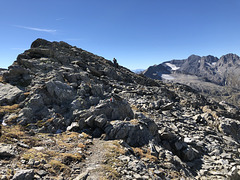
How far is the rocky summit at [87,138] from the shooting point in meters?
11.1

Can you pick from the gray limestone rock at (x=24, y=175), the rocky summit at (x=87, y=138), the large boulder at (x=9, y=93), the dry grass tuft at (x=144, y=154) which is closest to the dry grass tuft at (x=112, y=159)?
the rocky summit at (x=87, y=138)

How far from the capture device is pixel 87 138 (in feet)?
56.1

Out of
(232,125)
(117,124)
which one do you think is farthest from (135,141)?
(232,125)

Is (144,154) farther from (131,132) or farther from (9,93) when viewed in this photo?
(9,93)

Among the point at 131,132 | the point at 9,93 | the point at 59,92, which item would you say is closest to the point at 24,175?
the point at 131,132

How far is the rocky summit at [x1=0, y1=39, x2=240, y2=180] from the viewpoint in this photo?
11094 mm

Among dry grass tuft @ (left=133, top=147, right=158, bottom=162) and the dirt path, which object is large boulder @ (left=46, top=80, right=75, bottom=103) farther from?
dry grass tuft @ (left=133, top=147, right=158, bottom=162)

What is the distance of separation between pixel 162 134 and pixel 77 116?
13799mm

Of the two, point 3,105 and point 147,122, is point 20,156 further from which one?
point 147,122

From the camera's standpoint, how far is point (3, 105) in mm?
18609

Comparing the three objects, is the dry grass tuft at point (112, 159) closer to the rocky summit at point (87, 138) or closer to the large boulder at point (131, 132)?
the rocky summit at point (87, 138)

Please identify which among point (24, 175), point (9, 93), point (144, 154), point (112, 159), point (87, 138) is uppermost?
point (9, 93)

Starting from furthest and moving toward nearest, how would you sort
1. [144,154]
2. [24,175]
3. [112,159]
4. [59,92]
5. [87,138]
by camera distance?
[59,92]
[87,138]
[144,154]
[112,159]
[24,175]

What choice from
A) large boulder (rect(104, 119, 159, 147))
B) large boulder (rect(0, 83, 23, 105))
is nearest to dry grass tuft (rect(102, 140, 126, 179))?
large boulder (rect(104, 119, 159, 147))
